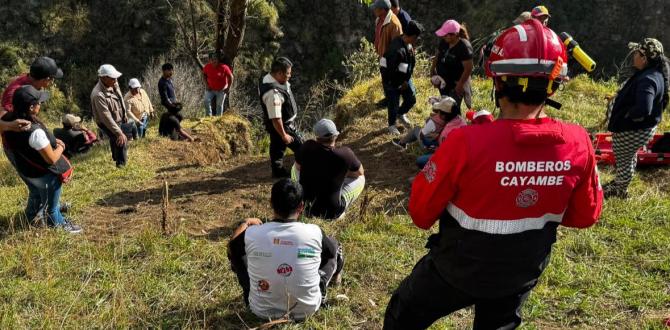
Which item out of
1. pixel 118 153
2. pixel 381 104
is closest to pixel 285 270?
pixel 118 153

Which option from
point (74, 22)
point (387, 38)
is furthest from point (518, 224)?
point (74, 22)

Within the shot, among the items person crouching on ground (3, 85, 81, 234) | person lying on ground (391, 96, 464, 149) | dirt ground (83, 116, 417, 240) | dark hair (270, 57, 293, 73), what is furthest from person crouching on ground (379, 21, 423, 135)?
person crouching on ground (3, 85, 81, 234)

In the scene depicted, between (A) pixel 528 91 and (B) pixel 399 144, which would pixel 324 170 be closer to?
(B) pixel 399 144

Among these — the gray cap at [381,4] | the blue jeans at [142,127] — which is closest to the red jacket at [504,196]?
the gray cap at [381,4]

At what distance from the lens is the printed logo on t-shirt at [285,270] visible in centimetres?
311

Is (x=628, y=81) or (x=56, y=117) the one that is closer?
(x=628, y=81)

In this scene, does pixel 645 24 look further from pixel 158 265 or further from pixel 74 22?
pixel 158 265

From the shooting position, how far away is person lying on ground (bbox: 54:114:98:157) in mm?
8375

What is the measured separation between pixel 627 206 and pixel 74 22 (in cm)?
2390

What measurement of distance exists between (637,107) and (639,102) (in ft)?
0.16

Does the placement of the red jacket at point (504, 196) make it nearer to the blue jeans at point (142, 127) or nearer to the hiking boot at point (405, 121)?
the hiking boot at point (405, 121)

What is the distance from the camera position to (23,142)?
4559 mm

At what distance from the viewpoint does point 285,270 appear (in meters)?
3.12

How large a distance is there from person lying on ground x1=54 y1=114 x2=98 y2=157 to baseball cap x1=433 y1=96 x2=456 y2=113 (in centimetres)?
579
